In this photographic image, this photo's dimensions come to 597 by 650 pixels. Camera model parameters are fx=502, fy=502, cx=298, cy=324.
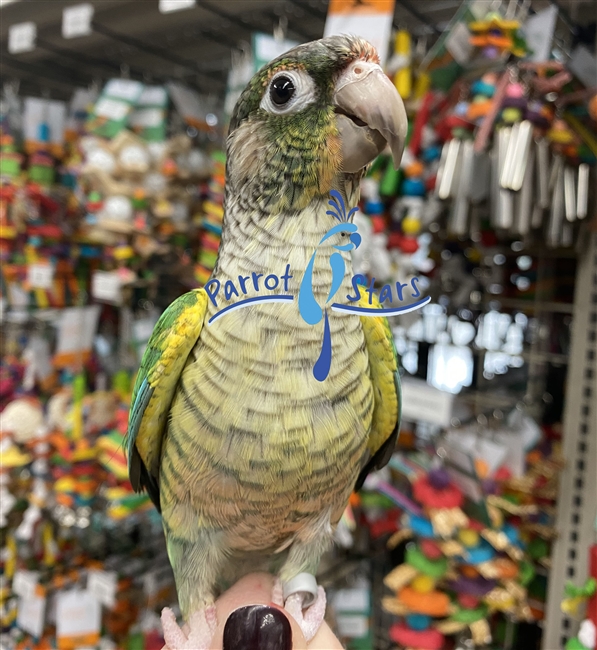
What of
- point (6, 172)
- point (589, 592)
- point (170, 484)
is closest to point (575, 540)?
point (589, 592)

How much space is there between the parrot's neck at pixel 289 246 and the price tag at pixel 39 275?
42.1 inches

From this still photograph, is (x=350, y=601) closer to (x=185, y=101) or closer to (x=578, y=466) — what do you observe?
(x=578, y=466)

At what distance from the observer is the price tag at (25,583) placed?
138cm

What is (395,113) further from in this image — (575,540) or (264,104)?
(575,540)

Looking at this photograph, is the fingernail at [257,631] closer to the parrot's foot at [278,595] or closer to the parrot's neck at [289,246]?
the parrot's foot at [278,595]

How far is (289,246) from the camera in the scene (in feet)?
1.47

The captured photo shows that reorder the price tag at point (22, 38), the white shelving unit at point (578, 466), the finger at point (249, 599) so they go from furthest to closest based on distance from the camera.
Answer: the price tag at point (22, 38) → the white shelving unit at point (578, 466) → the finger at point (249, 599)

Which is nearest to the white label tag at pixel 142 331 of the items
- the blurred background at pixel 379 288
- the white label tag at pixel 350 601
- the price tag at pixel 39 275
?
the blurred background at pixel 379 288

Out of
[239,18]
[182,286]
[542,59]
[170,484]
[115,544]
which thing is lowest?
[115,544]

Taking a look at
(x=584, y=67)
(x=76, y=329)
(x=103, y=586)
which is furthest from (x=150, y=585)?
(x=584, y=67)

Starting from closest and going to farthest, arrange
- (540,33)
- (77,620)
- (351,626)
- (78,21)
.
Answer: (540,33) < (78,21) < (351,626) < (77,620)

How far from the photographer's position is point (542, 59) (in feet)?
2.91

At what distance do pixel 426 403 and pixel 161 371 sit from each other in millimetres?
581

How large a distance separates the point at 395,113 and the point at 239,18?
2.80ft
